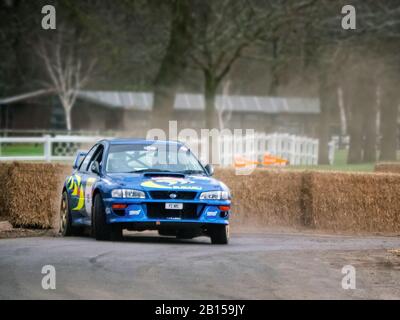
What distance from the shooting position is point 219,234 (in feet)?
50.8

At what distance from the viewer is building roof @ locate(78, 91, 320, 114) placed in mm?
90250

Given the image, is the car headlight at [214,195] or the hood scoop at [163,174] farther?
the hood scoop at [163,174]

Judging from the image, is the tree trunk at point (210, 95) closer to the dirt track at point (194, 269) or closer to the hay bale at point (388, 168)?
the hay bale at point (388, 168)

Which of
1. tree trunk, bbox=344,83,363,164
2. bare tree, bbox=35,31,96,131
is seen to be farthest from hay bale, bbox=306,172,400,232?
bare tree, bbox=35,31,96,131

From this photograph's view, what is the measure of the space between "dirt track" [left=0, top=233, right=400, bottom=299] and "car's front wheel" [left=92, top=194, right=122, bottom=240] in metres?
0.17

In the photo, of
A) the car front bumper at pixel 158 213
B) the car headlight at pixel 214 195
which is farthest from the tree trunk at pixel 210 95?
the car front bumper at pixel 158 213

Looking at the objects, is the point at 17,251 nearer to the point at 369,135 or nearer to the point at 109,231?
the point at 109,231

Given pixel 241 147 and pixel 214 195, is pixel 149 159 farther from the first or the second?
pixel 241 147

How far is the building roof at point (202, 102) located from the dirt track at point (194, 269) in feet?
232

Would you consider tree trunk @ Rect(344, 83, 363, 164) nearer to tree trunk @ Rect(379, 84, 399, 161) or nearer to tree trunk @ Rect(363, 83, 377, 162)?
tree trunk @ Rect(363, 83, 377, 162)

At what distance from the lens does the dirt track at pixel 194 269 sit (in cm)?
1019

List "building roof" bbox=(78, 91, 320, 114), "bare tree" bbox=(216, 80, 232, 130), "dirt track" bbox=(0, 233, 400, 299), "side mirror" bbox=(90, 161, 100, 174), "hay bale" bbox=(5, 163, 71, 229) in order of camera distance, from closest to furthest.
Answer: "dirt track" bbox=(0, 233, 400, 299)
"side mirror" bbox=(90, 161, 100, 174)
"hay bale" bbox=(5, 163, 71, 229)
"building roof" bbox=(78, 91, 320, 114)
"bare tree" bbox=(216, 80, 232, 130)
